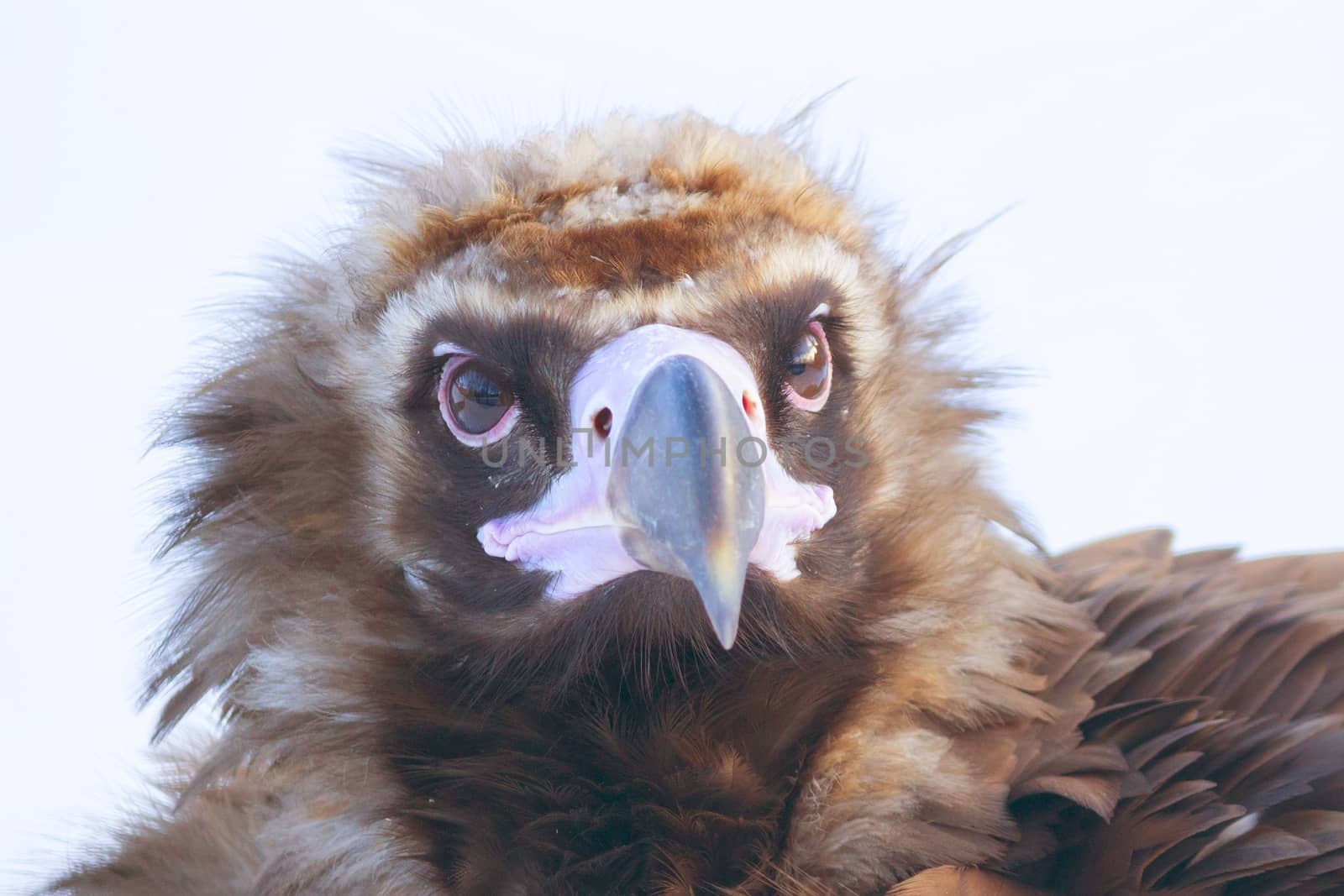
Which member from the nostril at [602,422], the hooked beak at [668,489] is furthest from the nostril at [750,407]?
the nostril at [602,422]

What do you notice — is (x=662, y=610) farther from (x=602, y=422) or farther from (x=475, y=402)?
(x=475, y=402)

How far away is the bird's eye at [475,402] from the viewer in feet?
5.52

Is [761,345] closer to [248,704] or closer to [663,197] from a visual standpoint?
[663,197]

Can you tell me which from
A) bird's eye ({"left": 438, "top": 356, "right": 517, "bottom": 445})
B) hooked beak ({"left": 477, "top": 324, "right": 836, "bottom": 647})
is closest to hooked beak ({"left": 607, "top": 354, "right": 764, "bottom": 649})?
hooked beak ({"left": 477, "top": 324, "right": 836, "bottom": 647})

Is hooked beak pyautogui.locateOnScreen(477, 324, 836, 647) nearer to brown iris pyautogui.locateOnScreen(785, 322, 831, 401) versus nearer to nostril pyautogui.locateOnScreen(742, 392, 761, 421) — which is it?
nostril pyautogui.locateOnScreen(742, 392, 761, 421)

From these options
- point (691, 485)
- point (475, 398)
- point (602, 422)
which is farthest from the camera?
point (475, 398)

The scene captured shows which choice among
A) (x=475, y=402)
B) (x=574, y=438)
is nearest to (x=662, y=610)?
(x=574, y=438)

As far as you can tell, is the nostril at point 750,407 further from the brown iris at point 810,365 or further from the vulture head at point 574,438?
the brown iris at point 810,365

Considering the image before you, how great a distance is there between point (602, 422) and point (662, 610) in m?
0.21

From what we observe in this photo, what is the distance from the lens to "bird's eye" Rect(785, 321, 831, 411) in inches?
68.4

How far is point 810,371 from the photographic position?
176 cm

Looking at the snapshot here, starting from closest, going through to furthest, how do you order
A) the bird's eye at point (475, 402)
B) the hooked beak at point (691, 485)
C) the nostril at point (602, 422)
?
the hooked beak at point (691, 485) → the nostril at point (602, 422) → the bird's eye at point (475, 402)

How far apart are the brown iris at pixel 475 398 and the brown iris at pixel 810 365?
0.33 metres

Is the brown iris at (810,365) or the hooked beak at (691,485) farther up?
the brown iris at (810,365)
